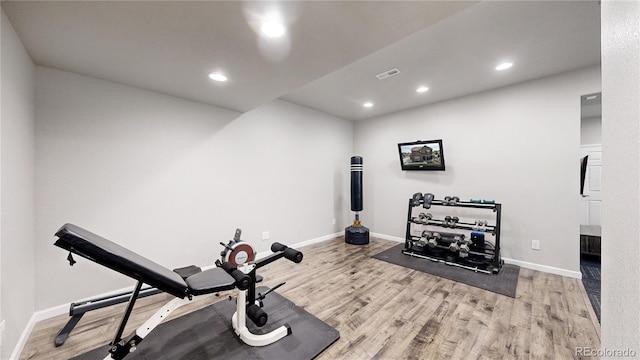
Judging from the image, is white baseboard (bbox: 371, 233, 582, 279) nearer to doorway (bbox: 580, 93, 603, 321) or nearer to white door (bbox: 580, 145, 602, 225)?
doorway (bbox: 580, 93, 603, 321)

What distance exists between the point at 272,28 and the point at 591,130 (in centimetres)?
604

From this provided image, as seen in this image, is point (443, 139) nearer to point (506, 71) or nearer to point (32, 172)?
point (506, 71)

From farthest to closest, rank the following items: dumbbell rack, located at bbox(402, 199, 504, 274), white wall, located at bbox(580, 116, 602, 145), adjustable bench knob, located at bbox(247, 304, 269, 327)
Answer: white wall, located at bbox(580, 116, 602, 145)
dumbbell rack, located at bbox(402, 199, 504, 274)
adjustable bench knob, located at bbox(247, 304, 269, 327)

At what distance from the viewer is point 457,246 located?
333 cm

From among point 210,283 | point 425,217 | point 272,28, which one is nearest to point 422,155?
point 425,217

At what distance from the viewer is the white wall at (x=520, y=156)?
2969 mm

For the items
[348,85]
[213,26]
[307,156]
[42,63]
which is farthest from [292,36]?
[307,156]

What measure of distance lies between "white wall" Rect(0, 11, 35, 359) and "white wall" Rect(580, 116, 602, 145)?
298 inches

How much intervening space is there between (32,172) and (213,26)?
211 centimetres

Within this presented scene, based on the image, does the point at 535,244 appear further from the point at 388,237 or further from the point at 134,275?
the point at 134,275

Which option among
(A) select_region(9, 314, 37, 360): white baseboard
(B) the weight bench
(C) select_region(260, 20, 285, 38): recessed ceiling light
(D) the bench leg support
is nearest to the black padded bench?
(B) the weight bench

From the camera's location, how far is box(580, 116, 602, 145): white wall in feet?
14.1

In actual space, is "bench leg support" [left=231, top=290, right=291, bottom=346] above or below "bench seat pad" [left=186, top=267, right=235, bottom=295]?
below

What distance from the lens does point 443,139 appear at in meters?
4.05
